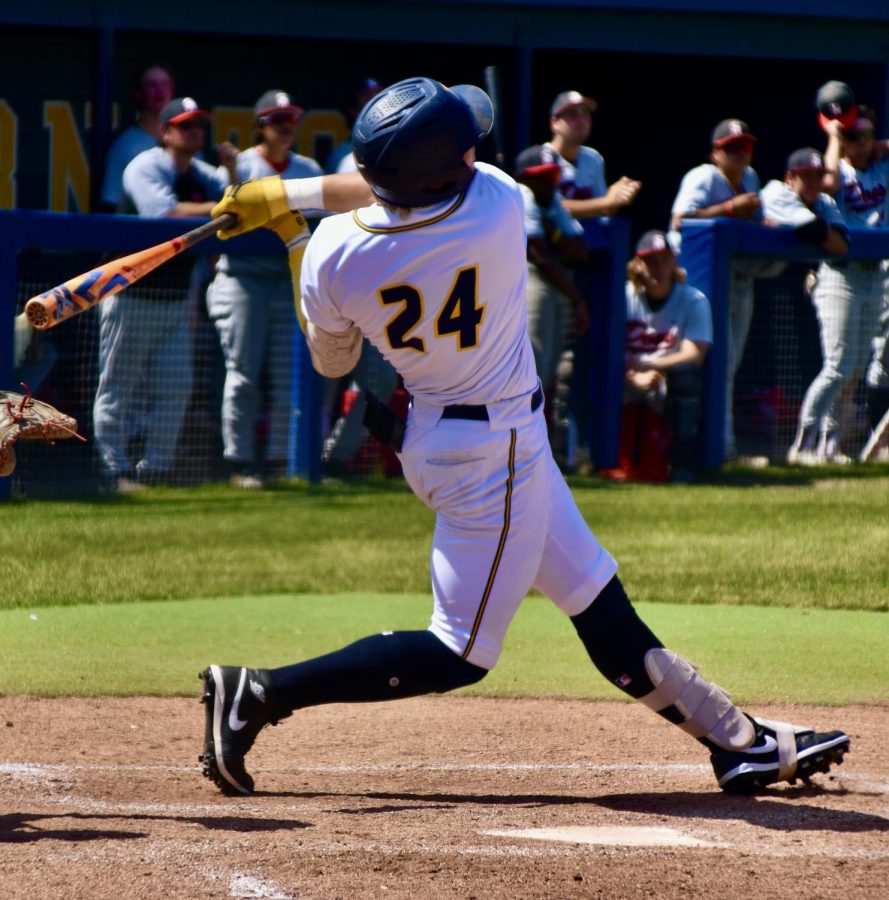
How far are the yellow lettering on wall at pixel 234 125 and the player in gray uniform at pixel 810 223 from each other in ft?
14.7

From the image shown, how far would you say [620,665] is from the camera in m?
3.93

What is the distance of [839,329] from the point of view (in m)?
10.0

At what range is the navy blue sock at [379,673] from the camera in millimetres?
3787

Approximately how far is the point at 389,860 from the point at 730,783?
3.68 feet

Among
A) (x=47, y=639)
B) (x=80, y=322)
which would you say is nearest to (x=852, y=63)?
(x=80, y=322)

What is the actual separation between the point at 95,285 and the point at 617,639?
1573 millimetres

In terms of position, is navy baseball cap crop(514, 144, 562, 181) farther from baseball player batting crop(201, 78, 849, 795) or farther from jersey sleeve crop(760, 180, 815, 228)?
baseball player batting crop(201, 78, 849, 795)

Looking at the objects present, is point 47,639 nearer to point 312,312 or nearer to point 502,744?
point 502,744

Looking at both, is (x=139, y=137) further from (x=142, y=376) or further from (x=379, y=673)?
(x=379, y=673)

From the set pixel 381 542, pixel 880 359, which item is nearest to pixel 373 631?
pixel 381 542

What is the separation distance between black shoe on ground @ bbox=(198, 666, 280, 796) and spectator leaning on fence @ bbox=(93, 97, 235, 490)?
16.2 feet

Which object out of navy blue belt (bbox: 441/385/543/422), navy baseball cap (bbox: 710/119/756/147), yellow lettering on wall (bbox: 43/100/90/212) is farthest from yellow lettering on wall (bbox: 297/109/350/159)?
navy blue belt (bbox: 441/385/543/422)

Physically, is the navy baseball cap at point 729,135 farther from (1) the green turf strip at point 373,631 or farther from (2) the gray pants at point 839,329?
(1) the green turf strip at point 373,631

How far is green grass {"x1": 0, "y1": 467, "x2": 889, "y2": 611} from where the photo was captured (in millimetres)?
6906
